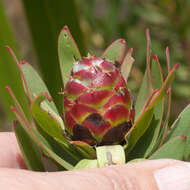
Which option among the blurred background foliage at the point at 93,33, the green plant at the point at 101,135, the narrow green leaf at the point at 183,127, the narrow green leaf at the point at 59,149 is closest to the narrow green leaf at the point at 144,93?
the green plant at the point at 101,135

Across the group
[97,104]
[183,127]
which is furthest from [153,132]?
[97,104]

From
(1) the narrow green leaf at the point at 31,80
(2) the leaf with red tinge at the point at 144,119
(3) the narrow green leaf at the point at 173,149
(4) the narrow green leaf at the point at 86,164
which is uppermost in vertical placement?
(1) the narrow green leaf at the point at 31,80

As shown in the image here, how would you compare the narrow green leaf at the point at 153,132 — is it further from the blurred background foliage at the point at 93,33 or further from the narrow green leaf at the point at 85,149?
the blurred background foliage at the point at 93,33

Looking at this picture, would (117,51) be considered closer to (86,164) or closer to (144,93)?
(144,93)

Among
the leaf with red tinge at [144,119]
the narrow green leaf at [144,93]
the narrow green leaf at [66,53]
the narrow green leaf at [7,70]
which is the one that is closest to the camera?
the leaf with red tinge at [144,119]

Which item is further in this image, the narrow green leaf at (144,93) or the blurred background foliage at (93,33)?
the blurred background foliage at (93,33)
